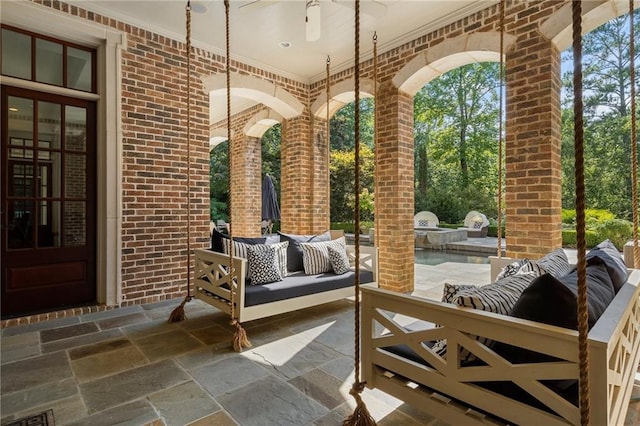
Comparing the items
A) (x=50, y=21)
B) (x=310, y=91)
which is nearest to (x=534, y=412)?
(x=50, y=21)

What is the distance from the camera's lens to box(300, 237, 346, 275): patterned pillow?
12.0 feet

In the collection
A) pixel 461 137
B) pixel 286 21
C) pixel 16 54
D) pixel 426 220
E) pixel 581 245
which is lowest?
pixel 426 220

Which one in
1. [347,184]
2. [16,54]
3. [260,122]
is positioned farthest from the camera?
[347,184]

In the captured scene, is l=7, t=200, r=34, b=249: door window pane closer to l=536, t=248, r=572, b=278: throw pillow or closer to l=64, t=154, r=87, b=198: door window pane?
l=64, t=154, r=87, b=198: door window pane

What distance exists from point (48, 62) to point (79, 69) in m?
0.27

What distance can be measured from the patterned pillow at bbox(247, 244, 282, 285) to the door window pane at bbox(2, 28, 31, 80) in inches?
113

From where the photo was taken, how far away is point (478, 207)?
13.5 metres

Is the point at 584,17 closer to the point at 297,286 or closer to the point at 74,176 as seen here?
the point at 297,286

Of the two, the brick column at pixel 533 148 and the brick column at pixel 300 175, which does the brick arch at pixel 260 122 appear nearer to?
the brick column at pixel 300 175

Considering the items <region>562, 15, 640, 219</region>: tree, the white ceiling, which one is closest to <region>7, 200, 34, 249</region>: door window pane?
the white ceiling

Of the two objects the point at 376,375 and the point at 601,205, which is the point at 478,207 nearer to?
the point at 601,205

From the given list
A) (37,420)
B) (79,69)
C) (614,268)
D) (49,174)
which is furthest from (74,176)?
(614,268)

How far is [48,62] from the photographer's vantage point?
3.52m

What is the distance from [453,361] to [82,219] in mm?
3999
